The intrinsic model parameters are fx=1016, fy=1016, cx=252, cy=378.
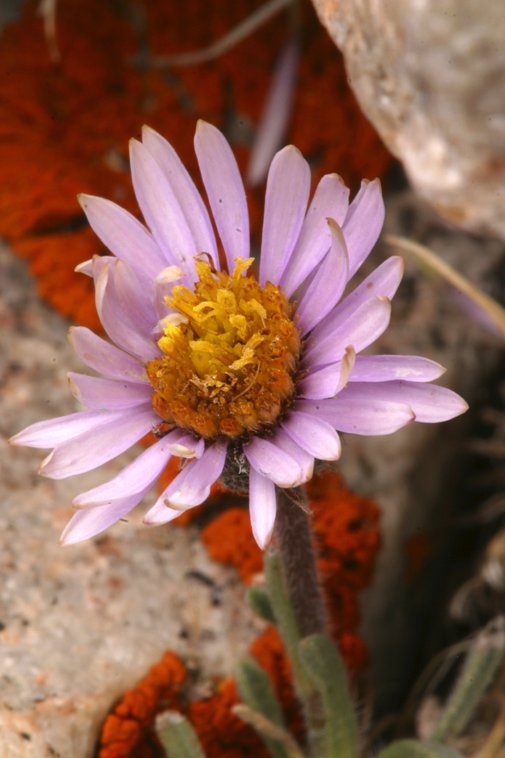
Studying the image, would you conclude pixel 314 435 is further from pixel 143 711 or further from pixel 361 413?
pixel 143 711

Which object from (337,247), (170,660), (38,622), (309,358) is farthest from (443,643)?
(337,247)

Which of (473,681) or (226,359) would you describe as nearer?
(226,359)

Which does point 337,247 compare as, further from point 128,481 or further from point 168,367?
point 128,481

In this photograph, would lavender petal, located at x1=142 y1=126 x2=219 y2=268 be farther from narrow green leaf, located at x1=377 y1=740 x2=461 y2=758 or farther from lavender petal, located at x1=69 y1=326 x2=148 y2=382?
narrow green leaf, located at x1=377 y1=740 x2=461 y2=758

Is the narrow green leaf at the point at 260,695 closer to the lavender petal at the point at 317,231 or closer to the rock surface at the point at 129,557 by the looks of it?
the rock surface at the point at 129,557

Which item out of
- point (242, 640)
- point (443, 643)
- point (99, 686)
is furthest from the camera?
point (443, 643)

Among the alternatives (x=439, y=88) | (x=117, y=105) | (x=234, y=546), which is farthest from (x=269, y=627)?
(x=117, y=105)
